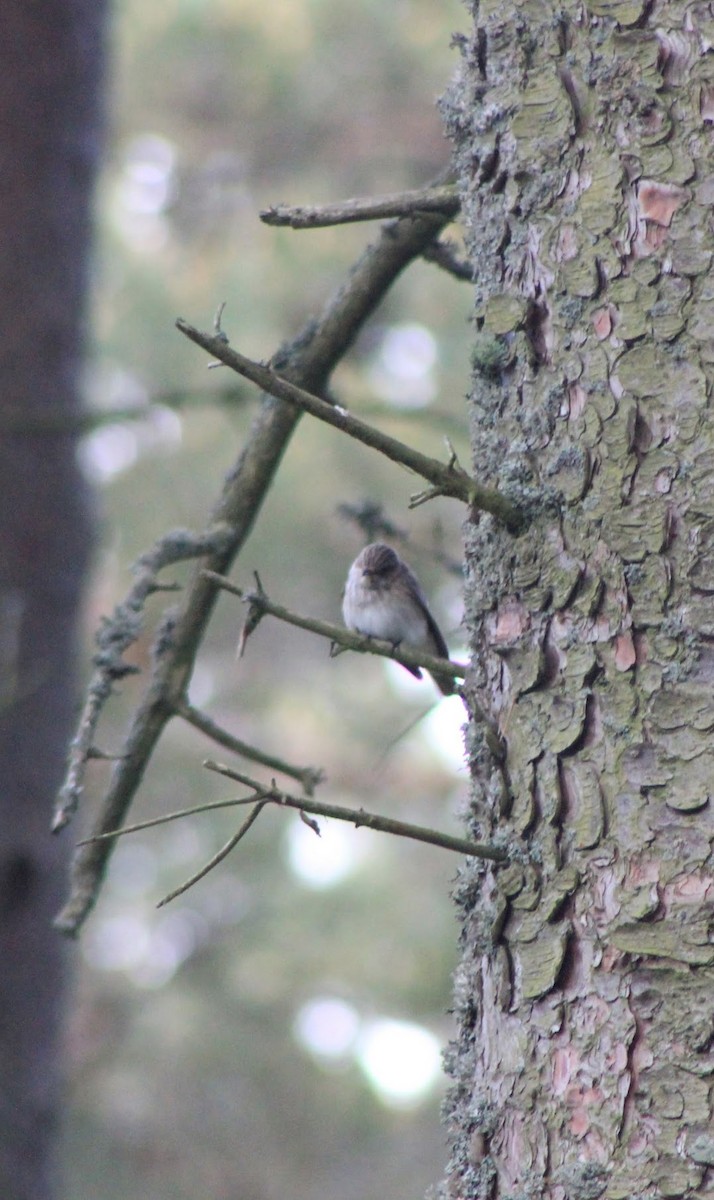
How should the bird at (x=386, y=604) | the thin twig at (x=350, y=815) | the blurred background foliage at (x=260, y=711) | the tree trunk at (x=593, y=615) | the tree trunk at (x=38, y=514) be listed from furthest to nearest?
the blurred background foliage at (x=260, y=711)
the tree trunk at (x=38, y=514)
the bird at (x=386, y=604)
the tree trunk at (x=593, y=615)
the thin twig at (x=350, y=815)

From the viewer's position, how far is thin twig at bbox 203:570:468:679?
1.71 metres

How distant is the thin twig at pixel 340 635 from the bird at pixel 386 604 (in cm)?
175

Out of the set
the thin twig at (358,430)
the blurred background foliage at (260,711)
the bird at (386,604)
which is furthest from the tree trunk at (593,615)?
the blurred background foliage at (260,711)

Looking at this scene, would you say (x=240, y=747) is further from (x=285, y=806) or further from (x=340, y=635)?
A: (x=285, y=806)

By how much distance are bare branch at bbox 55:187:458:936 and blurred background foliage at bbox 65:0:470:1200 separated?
6.59 metres

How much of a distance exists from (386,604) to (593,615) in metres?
1.96

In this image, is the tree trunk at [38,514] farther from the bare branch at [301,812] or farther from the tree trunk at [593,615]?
the bare branch at [301,812]

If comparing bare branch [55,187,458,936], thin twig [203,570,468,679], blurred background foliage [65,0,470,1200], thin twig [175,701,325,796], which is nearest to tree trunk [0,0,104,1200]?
bare branch [55,187,458,936]

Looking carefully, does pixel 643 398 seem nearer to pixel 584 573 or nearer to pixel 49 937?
pixel 584 573

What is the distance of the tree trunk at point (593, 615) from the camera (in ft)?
5.41

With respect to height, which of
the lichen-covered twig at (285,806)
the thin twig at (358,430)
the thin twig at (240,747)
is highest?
the thin twig at (240,747)

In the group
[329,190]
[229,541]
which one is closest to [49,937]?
[229,541]

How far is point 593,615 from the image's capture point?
5.83ft

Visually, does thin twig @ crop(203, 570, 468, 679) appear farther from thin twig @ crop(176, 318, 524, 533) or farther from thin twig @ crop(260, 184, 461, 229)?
thin twig @ crop(260, 184, 461, 229)
